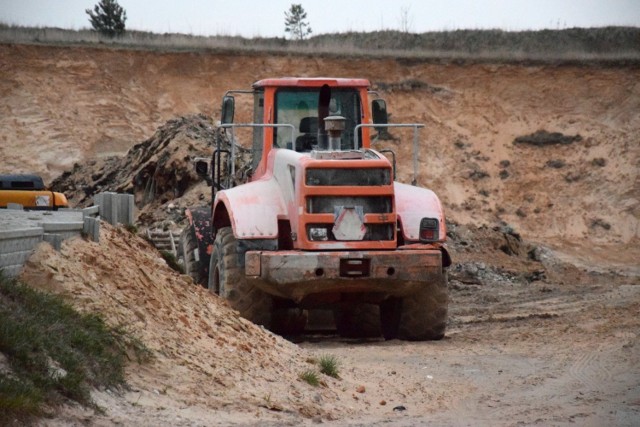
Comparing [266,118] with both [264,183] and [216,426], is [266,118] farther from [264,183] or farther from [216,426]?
[216,426]

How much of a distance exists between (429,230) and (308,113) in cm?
235

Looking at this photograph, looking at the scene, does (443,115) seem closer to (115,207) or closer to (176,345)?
(115,207)

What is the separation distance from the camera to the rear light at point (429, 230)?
14.0 meters

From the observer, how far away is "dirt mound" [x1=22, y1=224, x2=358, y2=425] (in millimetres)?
8680

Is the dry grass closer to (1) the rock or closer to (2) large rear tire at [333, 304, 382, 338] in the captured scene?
(1) the rock

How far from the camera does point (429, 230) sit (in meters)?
14.1

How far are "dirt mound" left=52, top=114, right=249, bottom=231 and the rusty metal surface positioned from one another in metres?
9.28

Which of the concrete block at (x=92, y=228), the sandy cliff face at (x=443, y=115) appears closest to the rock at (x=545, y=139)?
the sandy cliff face at (x=443, y=115)

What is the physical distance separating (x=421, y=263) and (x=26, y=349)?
6486 millimetres

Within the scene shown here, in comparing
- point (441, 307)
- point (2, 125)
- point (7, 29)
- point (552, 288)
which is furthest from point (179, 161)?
point (7, 29)

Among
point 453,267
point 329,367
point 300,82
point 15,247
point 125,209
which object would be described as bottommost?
point 453,267

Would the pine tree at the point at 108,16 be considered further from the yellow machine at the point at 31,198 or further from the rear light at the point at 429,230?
the rear light at the point at 429,230

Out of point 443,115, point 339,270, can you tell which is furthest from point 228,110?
point 443,115

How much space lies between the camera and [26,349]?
7930 millimetres
